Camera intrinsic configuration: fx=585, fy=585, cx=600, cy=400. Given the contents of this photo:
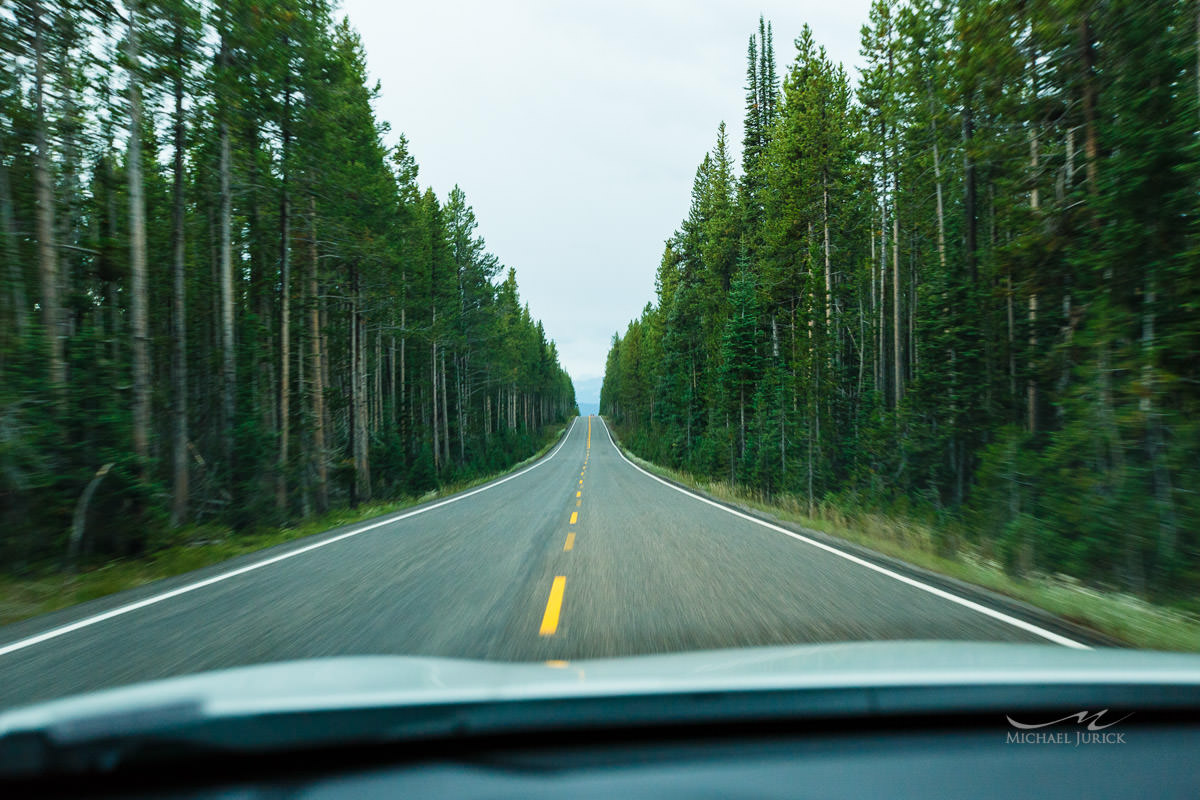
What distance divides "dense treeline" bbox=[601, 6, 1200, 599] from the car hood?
6.11m

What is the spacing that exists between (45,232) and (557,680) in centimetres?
1201

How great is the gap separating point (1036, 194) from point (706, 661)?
1772 cm

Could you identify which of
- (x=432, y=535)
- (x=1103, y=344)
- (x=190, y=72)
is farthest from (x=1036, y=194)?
(x=190, y=72)

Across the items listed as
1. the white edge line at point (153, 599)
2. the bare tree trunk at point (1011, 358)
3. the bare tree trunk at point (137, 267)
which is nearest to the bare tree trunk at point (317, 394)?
Answer: the bare tree trunk at point (137, 267)

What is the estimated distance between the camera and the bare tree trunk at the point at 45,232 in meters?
8.60

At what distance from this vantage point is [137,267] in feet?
34.9

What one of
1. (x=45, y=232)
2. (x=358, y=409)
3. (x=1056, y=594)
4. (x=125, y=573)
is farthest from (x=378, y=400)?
(x=1056, y=594)

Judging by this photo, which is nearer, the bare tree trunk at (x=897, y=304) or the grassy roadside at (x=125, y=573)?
the grassy roadside at (x=125, y=573)

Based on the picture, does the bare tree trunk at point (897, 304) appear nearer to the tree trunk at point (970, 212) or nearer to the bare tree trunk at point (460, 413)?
the tree trunk at point (970, 212)

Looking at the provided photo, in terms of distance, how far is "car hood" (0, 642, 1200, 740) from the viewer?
1.65 m

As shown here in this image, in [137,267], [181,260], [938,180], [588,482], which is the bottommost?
[588,482]

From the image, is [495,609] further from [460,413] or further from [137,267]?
[460,413]

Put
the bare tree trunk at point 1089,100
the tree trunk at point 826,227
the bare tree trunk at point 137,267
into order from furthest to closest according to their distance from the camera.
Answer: the tree trunk at point 826,227, the bare tree trunk at point 137,267, the bare tree trunk at point 1089,100

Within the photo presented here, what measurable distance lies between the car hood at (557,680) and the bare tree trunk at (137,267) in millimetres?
10240
